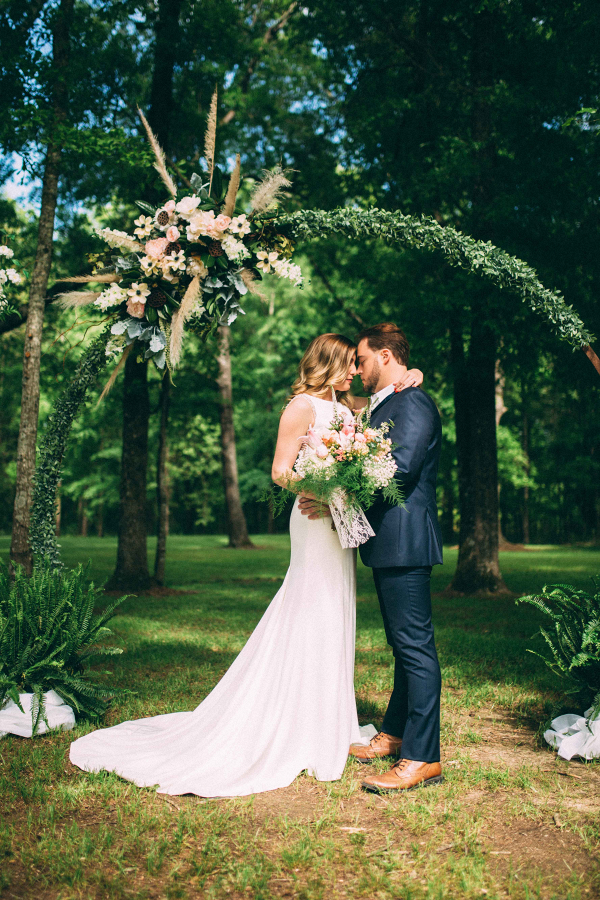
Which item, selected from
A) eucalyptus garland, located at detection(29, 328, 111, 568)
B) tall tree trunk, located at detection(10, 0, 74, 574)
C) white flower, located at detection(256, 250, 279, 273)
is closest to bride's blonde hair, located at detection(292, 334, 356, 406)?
white flower, located at detection(256, 250, 279, 273)

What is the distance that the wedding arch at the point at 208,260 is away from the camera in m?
4.67

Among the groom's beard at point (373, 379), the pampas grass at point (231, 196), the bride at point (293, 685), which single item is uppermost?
the pampas grass at point (231, 196)

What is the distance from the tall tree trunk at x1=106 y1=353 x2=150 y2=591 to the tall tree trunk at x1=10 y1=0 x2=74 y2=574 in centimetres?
431

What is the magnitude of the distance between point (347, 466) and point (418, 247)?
7.19 feet

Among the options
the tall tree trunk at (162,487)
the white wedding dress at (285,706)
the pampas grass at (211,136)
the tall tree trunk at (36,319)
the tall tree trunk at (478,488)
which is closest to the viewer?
the white wedding dress at (285,706)

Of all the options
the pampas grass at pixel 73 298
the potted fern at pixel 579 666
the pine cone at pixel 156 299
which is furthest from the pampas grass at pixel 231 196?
the potted fern at pixel 579 666

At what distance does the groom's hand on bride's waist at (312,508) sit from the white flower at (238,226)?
6.07 feet

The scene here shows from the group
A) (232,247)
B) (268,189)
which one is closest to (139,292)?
(232,247)

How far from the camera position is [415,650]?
396cm

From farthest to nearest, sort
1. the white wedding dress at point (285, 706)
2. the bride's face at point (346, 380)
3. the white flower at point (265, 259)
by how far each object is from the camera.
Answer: the white flower at point (265, 259), the bride's face at point (346, 380), the white wedding dress at point (285, 706)

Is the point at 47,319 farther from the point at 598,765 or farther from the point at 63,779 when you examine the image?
the point at 598,765

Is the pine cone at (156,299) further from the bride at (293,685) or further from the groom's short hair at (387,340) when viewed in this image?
the groom's short hair at (387,340)

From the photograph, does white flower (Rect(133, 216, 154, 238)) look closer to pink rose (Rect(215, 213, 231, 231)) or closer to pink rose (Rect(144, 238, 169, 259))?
pink rose (Rect(144, 238, 169, 259))

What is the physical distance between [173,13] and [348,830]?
12.5 meters
